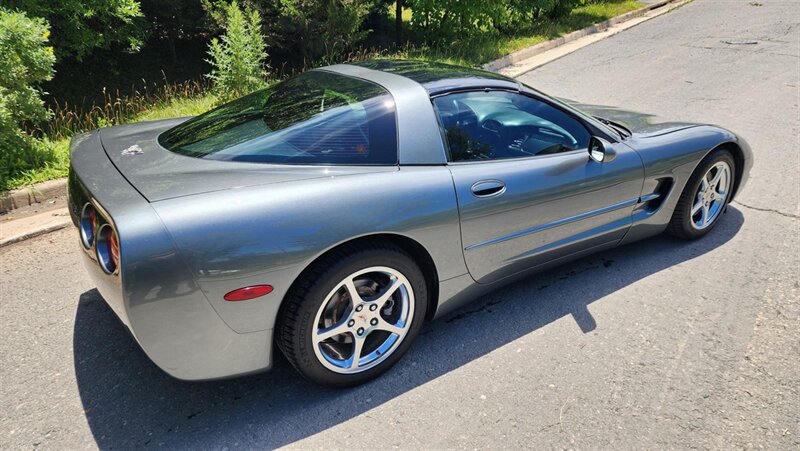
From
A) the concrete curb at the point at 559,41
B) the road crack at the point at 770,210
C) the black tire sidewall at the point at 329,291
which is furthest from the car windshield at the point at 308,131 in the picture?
the concrete curb at the point at 559,41

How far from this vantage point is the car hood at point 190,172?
2.41m

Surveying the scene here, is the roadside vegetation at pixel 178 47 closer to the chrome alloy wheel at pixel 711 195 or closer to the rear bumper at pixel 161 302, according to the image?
the rear bumper at pixel 161 302

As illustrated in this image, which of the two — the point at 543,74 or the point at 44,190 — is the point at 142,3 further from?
the point at 543,74

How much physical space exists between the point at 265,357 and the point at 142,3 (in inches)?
322

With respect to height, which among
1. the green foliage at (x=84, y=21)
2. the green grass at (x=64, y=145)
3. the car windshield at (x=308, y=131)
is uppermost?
the green foliage at (x=84, y=21)

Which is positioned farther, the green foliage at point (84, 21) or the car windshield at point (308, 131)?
the green foliage at point (84, 21)

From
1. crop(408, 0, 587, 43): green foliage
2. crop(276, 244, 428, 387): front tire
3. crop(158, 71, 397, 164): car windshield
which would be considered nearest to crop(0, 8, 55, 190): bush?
crop(158, 71, 397, 164): car windshield

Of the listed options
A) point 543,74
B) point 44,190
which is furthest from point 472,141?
point 543,74

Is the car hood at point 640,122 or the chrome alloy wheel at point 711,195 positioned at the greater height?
the car hood at point 640,122

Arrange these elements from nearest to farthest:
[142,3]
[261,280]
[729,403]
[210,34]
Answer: [261,280]
[729,403]
[142,3]
[210,34]

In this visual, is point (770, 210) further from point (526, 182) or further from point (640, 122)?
point (526, 182)

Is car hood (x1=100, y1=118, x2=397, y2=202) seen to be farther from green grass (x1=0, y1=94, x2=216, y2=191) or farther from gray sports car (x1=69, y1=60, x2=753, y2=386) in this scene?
green grass (x1=0, y1=94, x2=216, y2=191)

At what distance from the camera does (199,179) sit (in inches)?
97.7

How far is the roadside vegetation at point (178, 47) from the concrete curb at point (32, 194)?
107 mm
